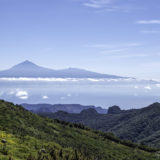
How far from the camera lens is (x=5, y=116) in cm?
4866

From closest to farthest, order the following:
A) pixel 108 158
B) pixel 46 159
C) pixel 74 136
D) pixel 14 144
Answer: pixel 46 159
pixel 14 144
pixel 108 158
pixel 74 136

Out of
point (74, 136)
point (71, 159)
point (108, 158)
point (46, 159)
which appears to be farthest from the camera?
point (74, 136)

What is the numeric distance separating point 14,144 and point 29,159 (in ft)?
23.6

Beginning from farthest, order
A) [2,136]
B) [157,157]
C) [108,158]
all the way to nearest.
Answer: [157,157] → [108,158] → [2,136]

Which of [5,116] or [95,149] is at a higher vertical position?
[5,116]

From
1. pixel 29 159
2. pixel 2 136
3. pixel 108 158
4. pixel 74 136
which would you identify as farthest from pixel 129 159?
pixel 29 159

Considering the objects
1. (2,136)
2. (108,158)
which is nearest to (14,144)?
(2,136)

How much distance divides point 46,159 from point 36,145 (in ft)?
28.8

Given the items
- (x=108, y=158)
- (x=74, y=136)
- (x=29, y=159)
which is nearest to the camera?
(x=29, y=159)

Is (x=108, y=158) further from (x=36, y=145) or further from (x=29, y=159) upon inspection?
(x=29, y=159)

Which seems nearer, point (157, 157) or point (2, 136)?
point (2, 136)

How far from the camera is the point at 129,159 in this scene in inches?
2045

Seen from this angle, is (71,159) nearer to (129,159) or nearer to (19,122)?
(19,122)

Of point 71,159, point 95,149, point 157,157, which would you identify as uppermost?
point 71,159
